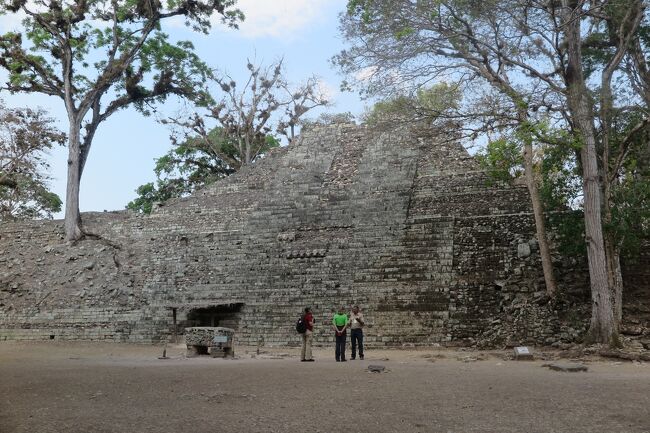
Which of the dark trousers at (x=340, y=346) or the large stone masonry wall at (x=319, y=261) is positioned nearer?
the dark trousers at (x=340, y=346)

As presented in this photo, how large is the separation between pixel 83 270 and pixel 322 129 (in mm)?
10084

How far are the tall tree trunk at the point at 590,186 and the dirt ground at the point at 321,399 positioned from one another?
1766 mm

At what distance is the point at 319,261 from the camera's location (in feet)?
44.7

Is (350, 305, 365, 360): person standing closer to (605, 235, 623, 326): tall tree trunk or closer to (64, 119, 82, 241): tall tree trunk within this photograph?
(605, 235, 623, 326): tall tree trunk

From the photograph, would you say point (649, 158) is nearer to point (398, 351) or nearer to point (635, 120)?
point (635, 120)

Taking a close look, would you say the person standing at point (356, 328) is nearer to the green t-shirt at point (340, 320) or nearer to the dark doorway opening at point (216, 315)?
the green t-shirt at point (340, 320)

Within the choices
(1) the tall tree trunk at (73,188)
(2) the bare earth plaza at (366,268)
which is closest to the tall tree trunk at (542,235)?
(2) the bare earth plaza at (366,268)

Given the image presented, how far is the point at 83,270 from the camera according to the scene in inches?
632

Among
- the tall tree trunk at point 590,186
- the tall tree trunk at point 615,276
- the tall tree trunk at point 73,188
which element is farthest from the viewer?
the tall tree trunk at point 73,188

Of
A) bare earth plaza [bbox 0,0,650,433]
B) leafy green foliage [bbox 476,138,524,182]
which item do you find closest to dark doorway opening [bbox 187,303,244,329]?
bare earth plaza [bbox 0,0,650,433]

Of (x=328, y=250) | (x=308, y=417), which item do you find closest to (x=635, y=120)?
(x=328, y=250)

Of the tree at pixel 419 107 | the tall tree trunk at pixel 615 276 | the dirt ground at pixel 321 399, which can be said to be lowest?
the dirt ground at pixel 321 399

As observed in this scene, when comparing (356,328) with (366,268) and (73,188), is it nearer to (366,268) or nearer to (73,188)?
(366,268)

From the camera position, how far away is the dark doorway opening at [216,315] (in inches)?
508
